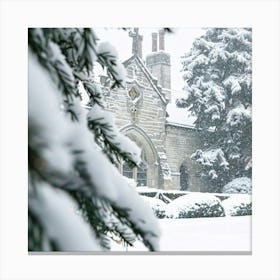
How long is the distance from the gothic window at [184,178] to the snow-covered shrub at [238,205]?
0.91 feet

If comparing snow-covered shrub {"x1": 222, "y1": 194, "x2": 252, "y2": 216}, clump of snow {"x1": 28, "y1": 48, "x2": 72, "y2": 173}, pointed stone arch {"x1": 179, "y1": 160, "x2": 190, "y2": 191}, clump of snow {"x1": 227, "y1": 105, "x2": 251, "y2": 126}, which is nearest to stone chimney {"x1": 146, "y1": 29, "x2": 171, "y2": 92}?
clump of snow {"x1": 227, "y1": 105, "x2": 251, "y2": 126}

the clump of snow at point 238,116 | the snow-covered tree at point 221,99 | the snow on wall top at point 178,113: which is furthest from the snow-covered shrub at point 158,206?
the clump of snow at point 238,116

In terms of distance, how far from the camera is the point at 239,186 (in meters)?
3.13

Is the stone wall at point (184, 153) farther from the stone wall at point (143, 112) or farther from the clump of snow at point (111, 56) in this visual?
the clump of snow at point (111, 56)

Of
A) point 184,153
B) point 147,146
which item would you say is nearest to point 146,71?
point 147,146

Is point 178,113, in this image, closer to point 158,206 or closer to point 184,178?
point 184,178

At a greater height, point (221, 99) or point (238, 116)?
point (221, 99)

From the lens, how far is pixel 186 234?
3049 millimetres

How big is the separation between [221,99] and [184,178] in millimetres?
604

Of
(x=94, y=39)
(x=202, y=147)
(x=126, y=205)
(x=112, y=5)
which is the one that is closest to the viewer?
(x=126, y=205)

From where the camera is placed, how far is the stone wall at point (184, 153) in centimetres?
324

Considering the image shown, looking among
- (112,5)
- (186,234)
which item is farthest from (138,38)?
(186,234)
